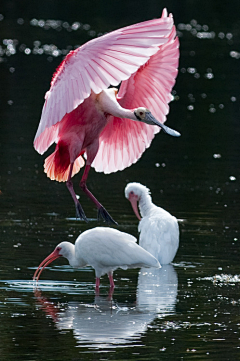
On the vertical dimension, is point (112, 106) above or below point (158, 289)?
above

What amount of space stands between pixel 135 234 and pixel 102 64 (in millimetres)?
3417

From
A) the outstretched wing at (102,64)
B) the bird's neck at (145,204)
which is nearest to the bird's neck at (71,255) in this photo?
the outstretched wing at (102,64)

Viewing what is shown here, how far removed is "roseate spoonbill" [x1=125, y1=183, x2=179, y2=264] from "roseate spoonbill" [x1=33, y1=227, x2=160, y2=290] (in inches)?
35.0

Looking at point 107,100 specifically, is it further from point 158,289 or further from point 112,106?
point 158,289

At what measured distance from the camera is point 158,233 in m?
10.5

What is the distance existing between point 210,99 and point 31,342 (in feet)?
60.2

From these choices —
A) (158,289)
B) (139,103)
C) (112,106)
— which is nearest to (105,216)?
(158,289)

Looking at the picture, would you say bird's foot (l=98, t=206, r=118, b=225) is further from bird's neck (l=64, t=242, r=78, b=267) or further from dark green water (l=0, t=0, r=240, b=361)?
dark green water (l=0, t=0, r=240, b=361)

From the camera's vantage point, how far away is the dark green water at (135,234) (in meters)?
7.43

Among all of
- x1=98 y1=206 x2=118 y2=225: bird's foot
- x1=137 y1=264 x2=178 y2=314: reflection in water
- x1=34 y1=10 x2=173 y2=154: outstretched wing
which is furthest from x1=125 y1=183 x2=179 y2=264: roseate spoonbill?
x1=34 y1=10 x2=173 y2=154: outstretched wing

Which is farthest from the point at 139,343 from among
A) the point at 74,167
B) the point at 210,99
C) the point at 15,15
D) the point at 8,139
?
the point at 15,15

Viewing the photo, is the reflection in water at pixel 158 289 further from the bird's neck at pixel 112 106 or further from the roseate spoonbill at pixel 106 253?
the bird's neck at pixel 112 106

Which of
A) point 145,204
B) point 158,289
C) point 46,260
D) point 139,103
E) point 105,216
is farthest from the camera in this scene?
point 145,204

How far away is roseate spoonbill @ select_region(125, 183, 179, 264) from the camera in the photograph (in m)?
10.2
